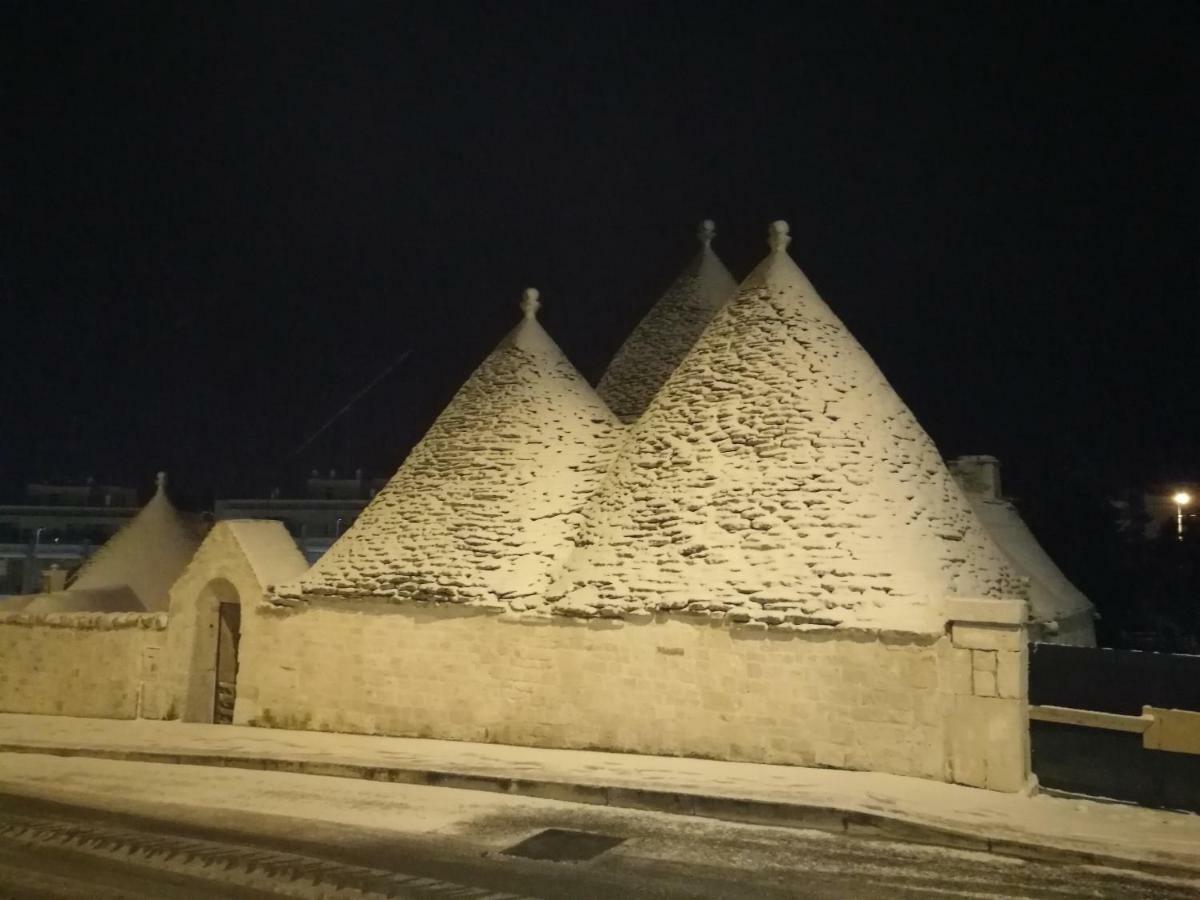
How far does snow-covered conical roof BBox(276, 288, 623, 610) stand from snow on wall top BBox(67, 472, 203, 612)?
Answer: 878 centimetres

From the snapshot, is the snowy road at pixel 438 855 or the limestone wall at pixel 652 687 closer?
the snowy road at pixel 438 855

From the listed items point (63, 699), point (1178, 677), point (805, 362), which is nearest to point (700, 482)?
point (805, 362)

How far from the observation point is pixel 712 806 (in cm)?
811

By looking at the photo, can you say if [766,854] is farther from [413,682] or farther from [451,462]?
[451,462]

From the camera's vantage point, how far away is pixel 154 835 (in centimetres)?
764

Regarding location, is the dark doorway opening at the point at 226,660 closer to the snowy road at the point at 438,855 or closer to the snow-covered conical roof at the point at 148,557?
the snowy road at the point at 438,855

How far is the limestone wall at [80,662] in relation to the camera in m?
13.5

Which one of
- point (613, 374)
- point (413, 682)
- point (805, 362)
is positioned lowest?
point (413, 682)

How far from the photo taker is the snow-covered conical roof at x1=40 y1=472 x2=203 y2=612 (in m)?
19.4

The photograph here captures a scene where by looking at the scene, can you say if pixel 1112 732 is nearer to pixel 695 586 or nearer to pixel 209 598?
pixel 695 586

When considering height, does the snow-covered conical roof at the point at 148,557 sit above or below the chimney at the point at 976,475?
below

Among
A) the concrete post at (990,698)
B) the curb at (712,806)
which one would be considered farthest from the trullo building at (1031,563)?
the curb at (712,806)

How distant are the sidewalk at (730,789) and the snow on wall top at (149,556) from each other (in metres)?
7.58

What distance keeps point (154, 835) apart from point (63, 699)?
774 cm
